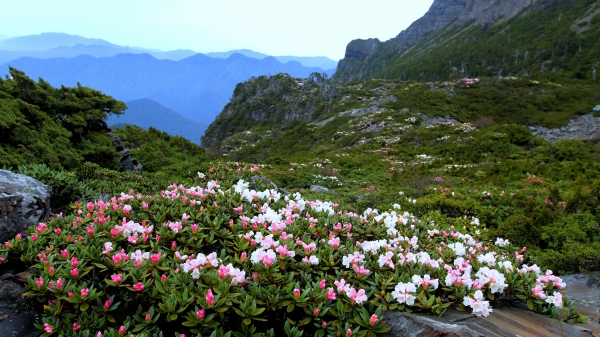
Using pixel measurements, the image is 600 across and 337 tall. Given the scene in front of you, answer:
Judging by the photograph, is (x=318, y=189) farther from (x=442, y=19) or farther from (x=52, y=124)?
(x=442, y=19)

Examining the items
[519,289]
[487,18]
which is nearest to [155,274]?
[519,289]

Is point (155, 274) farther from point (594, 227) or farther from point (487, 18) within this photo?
point (487, 18)

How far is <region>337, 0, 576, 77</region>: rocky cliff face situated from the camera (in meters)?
105

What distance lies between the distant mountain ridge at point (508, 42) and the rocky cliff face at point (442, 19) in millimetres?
327

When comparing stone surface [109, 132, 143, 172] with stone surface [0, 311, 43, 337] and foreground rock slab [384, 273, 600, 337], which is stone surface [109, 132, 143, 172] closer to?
stone surface [0, 311, 43, 337]

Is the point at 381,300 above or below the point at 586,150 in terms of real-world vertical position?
above

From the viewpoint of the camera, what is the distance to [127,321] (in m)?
2.29

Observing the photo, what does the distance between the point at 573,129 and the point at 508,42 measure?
69.3m

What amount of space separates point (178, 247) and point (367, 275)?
1.69 meters

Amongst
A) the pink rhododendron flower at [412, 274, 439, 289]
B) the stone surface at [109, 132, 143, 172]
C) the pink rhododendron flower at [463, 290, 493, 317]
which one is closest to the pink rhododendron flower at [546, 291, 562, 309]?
the pink rhododendron flower at [463, 290, 493, 317]

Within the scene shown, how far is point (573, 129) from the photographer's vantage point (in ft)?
88.8

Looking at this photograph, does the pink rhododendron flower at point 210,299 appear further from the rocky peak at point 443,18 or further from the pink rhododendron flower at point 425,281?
the rocky peak at point 443,18

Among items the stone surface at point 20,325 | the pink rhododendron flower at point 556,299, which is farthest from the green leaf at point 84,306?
the pink rhododendron flower at point 556,299

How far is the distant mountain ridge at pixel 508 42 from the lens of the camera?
208ft
